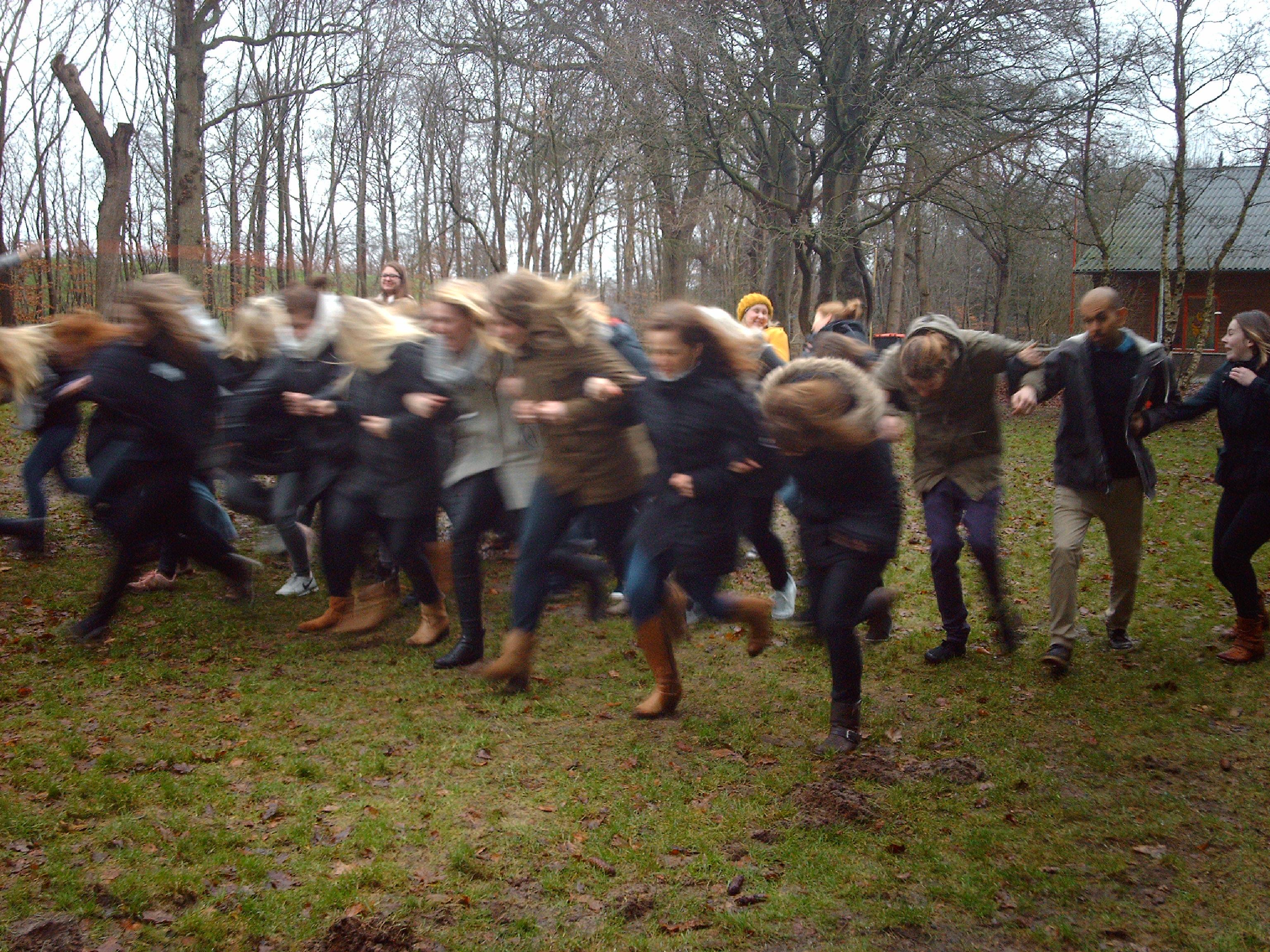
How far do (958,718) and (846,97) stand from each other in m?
14.4

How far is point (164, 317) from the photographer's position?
5660 millimetres

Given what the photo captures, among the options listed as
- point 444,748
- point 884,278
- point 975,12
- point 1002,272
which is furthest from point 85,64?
point 884,278

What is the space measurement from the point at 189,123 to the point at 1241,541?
44.8 feet

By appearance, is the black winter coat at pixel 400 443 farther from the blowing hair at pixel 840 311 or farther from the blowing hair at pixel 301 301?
the blowing hair at pixel 840 311

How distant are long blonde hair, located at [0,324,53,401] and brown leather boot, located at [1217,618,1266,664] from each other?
7710 mm

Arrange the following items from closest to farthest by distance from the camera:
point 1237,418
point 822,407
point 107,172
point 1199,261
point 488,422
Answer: point 822,407 → point 488,422 → point 1237,418 → point 107,172 → point 1199,261

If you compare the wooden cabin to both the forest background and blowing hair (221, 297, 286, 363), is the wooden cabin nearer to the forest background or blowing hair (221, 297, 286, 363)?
the forest background

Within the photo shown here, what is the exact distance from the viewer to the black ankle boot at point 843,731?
4.72 metres

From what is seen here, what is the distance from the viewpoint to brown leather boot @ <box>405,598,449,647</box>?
630cm

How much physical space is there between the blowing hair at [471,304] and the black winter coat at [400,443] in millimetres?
358

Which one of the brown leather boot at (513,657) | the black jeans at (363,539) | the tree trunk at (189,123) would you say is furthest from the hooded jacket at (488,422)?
the tree trunk at (189,123)

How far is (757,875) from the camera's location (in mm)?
3729

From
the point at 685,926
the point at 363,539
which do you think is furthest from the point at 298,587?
the point at 685,926

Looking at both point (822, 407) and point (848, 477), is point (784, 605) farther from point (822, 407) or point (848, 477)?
point (822, 407)
